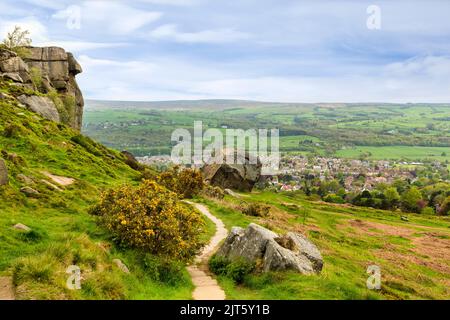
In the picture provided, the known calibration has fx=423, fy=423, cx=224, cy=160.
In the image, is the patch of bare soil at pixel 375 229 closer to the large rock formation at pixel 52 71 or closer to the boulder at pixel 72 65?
the large rock formation at pixel 52 71

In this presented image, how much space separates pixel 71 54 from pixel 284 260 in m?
83.8

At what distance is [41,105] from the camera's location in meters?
64.8

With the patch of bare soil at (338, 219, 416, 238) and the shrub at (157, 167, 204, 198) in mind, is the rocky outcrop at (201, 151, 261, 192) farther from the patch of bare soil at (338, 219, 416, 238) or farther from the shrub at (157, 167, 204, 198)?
the patch of bare soil at (338, 219, 416, 238)

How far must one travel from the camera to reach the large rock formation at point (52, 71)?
237 feet

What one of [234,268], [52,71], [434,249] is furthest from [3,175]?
[52,71]

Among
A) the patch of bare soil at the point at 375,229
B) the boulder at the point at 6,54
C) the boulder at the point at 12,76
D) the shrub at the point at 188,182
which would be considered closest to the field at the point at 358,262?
the patch of bare soil at the point at 375,229

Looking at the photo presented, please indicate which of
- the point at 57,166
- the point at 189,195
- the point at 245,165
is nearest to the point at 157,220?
the point at 57,166

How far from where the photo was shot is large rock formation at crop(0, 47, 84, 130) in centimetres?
7225

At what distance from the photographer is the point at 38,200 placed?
28031mm

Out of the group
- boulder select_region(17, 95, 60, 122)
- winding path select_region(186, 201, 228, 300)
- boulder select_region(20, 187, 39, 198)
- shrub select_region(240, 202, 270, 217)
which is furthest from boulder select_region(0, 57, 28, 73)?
winding path select_region(186, 201, 228, 300)

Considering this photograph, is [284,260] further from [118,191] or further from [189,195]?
[189,195]

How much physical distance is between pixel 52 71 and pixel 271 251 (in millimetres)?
78218

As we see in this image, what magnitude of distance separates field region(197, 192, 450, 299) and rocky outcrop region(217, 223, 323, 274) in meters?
0.73

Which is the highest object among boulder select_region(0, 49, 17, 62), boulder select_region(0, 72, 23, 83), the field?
boulder select_region(0, 49, 17, 62)
